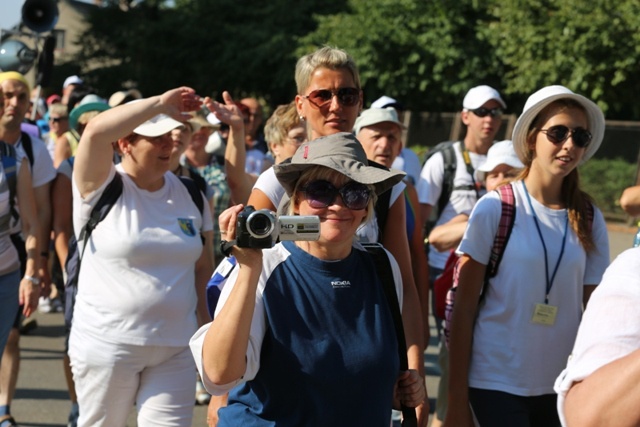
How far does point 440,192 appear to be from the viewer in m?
7.00

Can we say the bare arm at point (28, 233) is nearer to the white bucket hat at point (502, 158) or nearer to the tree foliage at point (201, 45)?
the white bucket hat at point (502, 158)

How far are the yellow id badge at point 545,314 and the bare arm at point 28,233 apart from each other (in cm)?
307

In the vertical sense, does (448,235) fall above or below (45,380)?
above

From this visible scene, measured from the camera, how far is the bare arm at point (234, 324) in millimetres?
2721

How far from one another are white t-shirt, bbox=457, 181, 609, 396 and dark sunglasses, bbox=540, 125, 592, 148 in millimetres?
281

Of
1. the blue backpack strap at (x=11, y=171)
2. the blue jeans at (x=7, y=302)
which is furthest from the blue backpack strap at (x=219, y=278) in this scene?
the blue backpack strap at (x=11, y=171)

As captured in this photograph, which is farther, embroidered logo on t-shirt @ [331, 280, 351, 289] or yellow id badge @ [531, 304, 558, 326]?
yellow id badge @ [531, 304, 558, 326]

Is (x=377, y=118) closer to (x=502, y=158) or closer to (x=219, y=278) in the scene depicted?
(x=502, y=158)

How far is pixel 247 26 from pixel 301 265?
37.3m

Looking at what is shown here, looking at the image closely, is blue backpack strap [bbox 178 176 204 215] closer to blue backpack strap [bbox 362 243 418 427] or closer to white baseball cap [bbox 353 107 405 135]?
white baseball cap [bbox 353 107 405 135]

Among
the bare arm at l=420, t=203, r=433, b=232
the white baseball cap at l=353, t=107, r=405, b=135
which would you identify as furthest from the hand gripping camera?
the bare arm at l=420, t=203, r=433, b=232

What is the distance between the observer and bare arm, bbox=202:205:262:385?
2721 mm

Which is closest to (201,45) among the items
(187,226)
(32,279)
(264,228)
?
(32,279)

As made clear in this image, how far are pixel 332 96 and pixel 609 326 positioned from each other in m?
1.96
